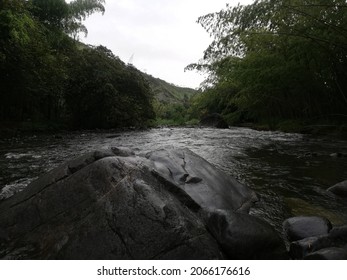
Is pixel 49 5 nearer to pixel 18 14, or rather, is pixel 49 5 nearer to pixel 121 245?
pixel 18 14

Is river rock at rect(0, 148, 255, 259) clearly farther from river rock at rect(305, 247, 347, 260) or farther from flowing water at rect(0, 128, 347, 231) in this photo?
flowing water at rect(0, 128, 347, 231)

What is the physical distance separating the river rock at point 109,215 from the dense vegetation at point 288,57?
564 cm

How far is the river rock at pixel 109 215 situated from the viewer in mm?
2227

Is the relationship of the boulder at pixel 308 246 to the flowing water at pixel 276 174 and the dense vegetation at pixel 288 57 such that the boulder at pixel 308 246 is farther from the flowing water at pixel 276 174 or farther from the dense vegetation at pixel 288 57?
the dense vegetation at pixel 288 57

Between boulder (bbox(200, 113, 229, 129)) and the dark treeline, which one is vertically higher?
the dark treeline

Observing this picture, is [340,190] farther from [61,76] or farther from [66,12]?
→ [66,12]

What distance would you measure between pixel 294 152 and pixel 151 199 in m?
6.30

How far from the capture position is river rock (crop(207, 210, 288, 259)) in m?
2.36

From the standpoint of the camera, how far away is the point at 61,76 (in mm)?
15172

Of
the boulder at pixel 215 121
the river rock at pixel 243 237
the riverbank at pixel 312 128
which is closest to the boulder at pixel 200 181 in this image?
the river rock at pixel 243 237

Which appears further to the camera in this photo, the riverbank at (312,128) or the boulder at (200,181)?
the riverbank at (312,128)

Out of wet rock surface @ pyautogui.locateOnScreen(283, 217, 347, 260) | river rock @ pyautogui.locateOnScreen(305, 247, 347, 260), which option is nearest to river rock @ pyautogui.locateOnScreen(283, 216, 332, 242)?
wet rock surface @ pyautogui.locateOnScreen(283, 217, 347, 260)

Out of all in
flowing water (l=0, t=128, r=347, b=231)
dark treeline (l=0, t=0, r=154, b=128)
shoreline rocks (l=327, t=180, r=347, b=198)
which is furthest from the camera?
dark treeline (l=0, t=0, r=154, b=128)

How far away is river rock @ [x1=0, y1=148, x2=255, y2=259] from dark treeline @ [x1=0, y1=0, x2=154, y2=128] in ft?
33.1
